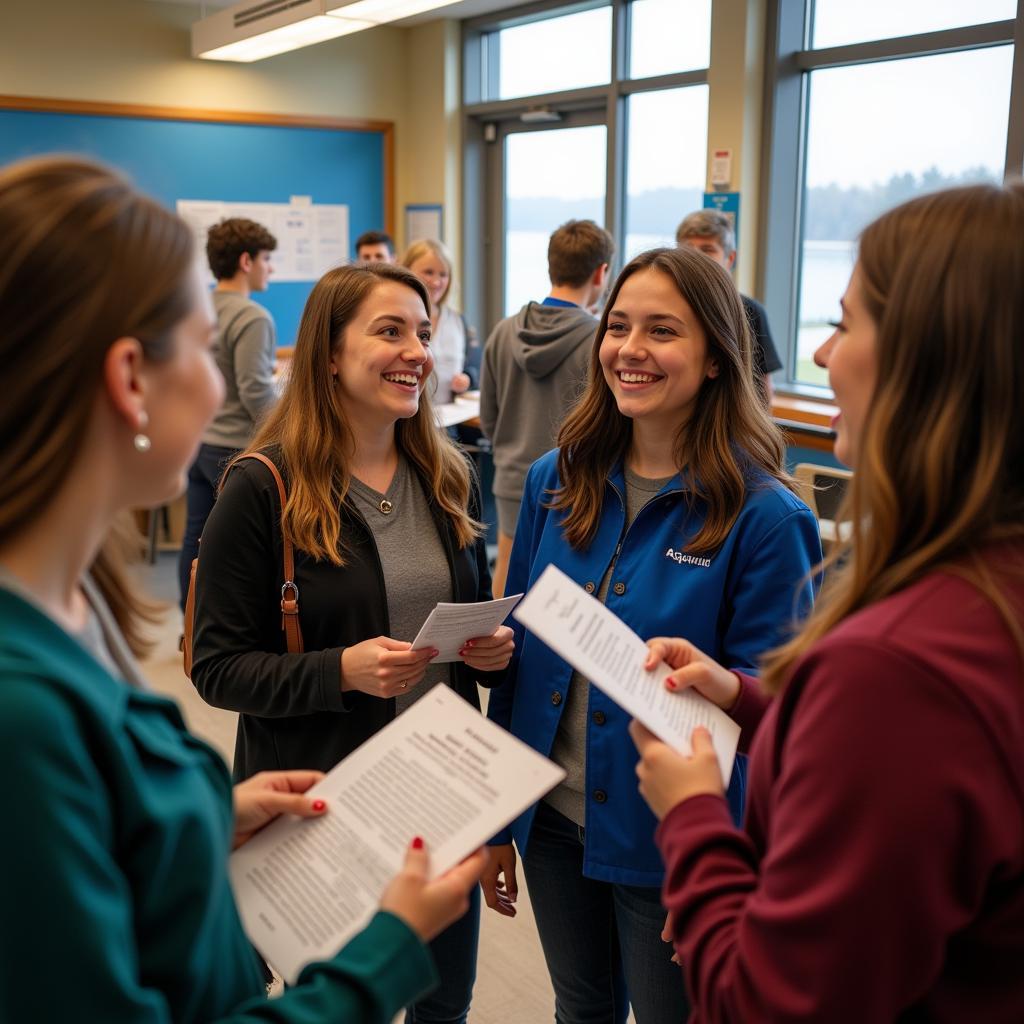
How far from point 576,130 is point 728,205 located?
160 centimetres

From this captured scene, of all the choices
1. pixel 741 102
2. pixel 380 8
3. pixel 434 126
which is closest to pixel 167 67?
pixel 434 126

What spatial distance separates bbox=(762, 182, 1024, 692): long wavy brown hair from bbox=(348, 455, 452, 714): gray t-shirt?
92 centimetres

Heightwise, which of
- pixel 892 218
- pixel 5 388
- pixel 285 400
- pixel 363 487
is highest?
pixel 892 218

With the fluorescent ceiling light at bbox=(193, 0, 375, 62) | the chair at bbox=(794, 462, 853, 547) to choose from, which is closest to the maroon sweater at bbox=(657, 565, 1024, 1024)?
the chair at bbox=(794, 462, 853, 547)

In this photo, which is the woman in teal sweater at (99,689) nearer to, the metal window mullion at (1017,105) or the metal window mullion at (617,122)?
the metal window mullion at (1017,105)

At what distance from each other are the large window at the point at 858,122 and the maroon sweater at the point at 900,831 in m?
3.55

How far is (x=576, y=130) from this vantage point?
6141 millimetres

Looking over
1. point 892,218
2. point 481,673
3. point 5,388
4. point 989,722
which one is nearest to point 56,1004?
point 5,388

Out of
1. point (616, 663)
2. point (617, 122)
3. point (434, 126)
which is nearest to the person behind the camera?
point (616, 663)

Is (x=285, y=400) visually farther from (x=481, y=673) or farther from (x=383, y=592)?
(x=481, y=673)

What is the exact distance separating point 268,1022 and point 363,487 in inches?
40.2

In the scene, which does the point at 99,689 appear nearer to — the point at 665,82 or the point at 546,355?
the point at 546,355

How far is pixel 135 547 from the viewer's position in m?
1.10

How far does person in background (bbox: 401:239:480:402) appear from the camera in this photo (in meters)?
4.80
